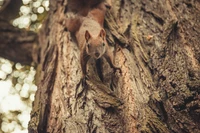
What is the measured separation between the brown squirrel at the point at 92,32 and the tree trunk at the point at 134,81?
7 centimetres

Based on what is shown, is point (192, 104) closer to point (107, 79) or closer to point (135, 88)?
point (135, 88)

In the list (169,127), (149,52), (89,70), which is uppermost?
(149,52)

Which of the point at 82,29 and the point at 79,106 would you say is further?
the point at 82,29

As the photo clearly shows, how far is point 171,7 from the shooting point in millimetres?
2875

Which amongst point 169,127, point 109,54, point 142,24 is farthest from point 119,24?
point 169,127

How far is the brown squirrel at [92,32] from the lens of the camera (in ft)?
8.82

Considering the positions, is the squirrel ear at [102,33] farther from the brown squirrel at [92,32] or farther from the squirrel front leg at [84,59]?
the squirrel front leg at [84,59]

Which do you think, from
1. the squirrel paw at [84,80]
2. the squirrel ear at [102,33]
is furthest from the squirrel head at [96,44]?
the squirrel paw at [84,80]

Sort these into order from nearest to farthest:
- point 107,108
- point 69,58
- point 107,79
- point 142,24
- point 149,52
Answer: point 107,108 → point 107,79 → point 149,52 → point 69,58 → point 142,24

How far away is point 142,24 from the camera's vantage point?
9.40 ft

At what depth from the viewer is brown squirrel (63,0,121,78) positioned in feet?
8.82

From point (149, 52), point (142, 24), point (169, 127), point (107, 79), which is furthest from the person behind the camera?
point (142, 24)

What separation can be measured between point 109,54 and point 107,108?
63 cm

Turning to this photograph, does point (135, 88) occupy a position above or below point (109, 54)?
below
